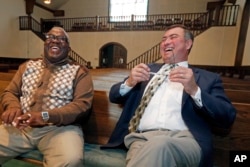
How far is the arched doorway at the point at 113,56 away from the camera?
10.2 meters

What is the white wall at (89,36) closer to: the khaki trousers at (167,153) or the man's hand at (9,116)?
the khaki trousers at (167,153)

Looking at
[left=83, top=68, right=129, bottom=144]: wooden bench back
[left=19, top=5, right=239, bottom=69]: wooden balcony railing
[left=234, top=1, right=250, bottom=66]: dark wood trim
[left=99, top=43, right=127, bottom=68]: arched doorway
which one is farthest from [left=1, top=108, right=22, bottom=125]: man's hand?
[left=99, top=43, right=127, bottom=68]: arched doorway

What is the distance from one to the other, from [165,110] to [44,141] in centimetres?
78

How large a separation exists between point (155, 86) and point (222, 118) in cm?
42

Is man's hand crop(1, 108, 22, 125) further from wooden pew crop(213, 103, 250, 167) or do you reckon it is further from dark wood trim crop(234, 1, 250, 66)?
dark wood trim crop(234, 1, 250, 66)

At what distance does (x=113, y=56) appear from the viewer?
10945 millimetres

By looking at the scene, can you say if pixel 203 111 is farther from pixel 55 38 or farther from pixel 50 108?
pixel 55 38

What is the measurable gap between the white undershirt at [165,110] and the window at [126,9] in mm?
9340

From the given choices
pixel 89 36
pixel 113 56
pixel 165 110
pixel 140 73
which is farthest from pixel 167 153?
pixel 113 56

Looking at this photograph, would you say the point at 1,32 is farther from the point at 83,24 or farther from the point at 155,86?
the point at 155,86

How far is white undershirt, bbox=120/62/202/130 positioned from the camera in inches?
46.7

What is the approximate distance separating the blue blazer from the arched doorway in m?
8.56

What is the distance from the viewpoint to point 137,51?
943cm

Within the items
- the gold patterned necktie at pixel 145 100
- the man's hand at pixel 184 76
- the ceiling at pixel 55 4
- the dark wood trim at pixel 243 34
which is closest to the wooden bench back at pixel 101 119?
the gold patterned necktie at pixel 145 100
